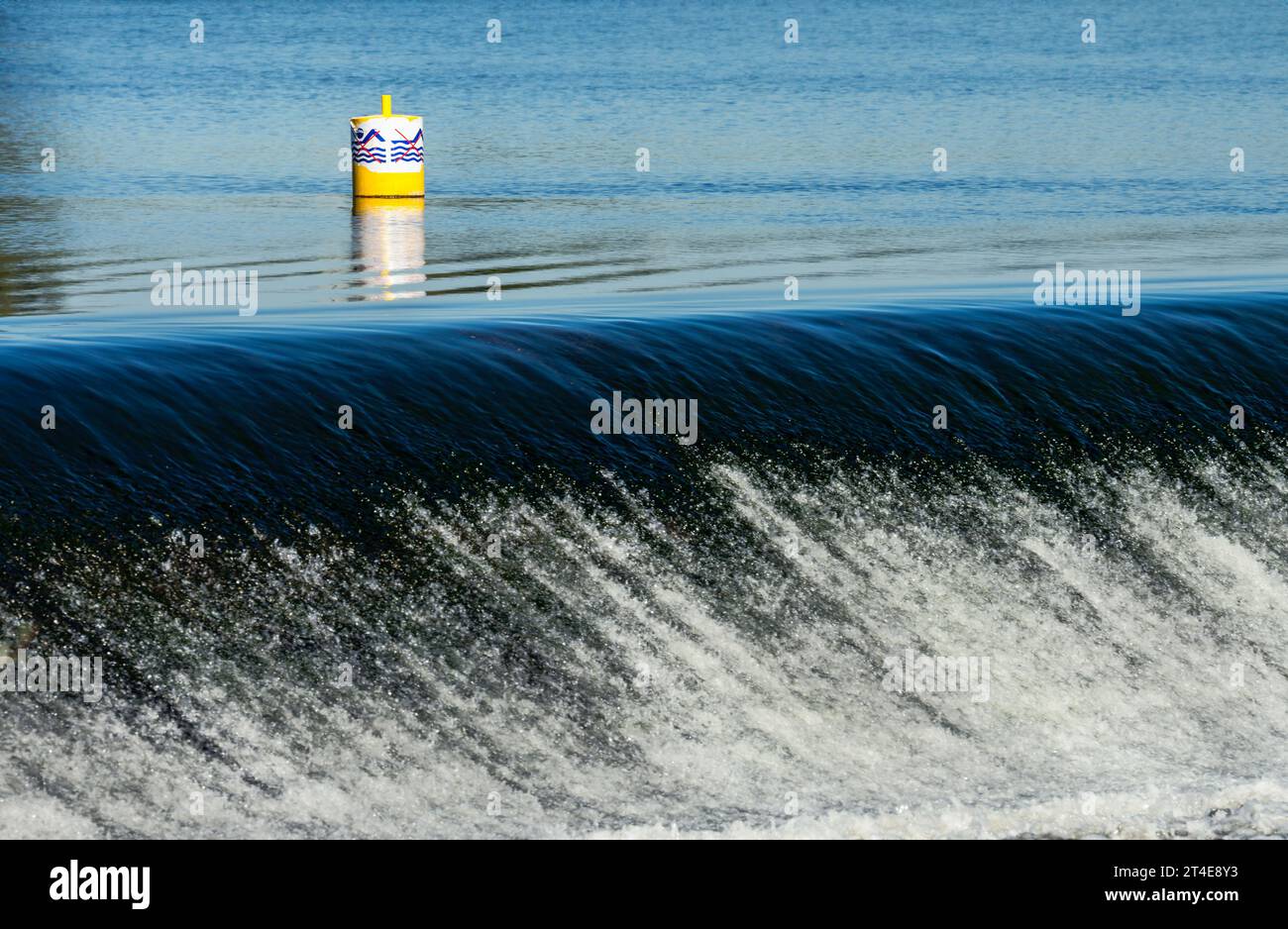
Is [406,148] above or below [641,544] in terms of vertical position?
above

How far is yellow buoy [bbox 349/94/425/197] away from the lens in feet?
67.2

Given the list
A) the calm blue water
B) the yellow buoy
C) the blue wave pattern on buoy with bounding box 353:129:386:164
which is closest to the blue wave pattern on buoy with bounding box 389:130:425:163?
the yellow buoy

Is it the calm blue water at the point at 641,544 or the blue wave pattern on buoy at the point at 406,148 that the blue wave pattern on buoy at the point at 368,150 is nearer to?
the blue wave pattern on buoy at the point at 406,148

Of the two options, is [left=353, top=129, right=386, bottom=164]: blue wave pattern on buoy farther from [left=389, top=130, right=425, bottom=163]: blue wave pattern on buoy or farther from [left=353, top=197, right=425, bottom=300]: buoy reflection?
[left=353, top=197, right=425, bottom=300]: buoy reflection

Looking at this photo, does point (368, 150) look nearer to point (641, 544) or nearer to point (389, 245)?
point (389, 245)

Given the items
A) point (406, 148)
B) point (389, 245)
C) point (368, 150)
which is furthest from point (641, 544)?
point (406, 148)

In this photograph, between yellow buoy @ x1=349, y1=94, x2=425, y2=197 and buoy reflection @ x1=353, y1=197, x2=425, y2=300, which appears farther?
yellow buoy @ x1=349, y1=94, x2=425, y2=197

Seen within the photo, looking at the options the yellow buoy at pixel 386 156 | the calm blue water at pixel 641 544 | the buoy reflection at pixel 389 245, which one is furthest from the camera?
the yellow buoy at pixel 386 156

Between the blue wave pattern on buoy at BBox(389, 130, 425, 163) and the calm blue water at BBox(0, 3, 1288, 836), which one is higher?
the blue wave pattern on buoy at BBox(389, 130, 425, 163)

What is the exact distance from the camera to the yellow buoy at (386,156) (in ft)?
67.2

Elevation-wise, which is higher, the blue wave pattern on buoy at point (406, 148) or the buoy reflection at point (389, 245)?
the blue wave pattern on buoy at point (406, 148)

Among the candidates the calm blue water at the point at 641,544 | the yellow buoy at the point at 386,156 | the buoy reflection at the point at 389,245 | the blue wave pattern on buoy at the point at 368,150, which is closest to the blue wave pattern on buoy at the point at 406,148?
the yellow buoy at the point at 386,156

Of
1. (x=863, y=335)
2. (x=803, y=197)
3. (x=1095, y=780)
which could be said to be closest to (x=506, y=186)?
(x=803, y=197)

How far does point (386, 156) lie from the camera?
68.1 ft
